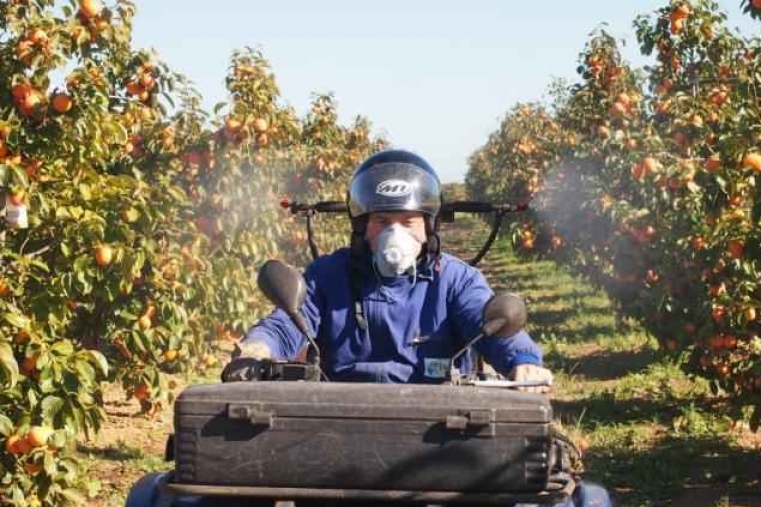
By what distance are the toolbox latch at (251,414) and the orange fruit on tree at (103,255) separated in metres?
3.19

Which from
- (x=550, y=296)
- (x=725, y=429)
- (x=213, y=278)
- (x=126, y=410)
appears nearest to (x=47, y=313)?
(x=213, y=278)

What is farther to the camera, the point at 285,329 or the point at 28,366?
the point at 28,366

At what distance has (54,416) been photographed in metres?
5.02

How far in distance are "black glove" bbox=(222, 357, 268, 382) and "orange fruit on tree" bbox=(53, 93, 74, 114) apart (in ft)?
8.90

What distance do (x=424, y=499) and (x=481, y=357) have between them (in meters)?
1.17

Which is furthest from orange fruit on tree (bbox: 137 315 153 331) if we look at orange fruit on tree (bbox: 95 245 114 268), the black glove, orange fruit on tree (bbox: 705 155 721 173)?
the black glove

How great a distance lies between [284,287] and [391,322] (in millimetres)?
729

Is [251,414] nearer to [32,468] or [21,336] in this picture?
[21,336]

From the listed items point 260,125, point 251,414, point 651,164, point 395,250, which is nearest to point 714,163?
point 651,164

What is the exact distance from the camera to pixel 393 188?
11.3ft

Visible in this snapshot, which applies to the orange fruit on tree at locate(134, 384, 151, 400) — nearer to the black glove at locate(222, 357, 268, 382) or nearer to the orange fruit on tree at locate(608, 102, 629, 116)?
the black glove at locate(222, 357, 268, 382)

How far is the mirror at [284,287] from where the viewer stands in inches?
114

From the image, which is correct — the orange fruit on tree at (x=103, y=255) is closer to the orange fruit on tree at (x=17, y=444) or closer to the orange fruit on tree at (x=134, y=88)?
the orange fruit on tree at (x=17, y=444)

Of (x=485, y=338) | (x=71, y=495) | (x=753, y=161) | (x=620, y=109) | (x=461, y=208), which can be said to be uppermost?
(x=620, y=109)
